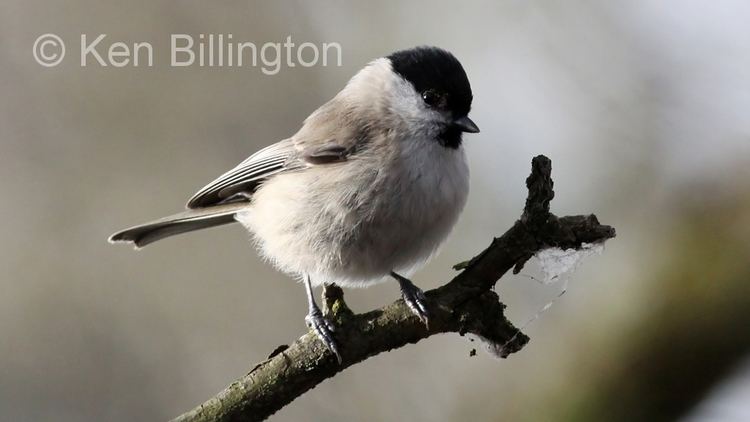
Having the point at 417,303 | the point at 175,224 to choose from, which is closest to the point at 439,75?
the point at 417,303

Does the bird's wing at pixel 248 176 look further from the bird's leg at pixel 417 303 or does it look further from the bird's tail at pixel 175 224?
the bird's leg at pixel 417 303

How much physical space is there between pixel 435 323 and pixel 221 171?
3.02 meters

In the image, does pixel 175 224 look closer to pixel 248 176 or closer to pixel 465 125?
pixel 248 176

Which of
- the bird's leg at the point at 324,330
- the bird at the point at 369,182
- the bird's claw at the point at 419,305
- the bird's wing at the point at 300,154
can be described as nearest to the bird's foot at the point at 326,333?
the bird's leg at the point at 324,330

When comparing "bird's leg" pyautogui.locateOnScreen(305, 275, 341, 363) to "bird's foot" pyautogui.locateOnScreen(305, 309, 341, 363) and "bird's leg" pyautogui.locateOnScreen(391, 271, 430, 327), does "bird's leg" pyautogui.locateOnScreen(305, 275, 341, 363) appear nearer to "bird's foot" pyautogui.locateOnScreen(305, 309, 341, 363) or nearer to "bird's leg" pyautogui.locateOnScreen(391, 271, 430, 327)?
"bird's foot" pyautogui.locateOnScreen(305, 309, 341, 363)

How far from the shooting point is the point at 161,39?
18.7 ft

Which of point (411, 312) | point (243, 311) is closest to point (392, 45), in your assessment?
point (243, 311)

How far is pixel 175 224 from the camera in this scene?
12.2ft

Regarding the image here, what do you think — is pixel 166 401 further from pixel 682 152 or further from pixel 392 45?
pixel 682 152

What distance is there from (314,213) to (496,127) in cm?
232

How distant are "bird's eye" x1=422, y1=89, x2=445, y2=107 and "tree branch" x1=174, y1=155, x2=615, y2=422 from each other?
81 centimetres

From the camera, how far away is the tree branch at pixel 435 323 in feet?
8.35

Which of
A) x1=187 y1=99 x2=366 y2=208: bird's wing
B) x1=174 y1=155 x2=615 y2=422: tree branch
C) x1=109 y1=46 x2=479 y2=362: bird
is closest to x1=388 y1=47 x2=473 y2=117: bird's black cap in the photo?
x1=109 y1=46 x2=479 y2=362: bird

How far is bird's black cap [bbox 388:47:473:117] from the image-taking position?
3.28m
